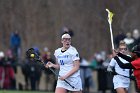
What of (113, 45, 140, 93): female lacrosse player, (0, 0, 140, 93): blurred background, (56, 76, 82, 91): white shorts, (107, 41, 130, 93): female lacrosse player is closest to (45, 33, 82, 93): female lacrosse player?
(56, 76, 82, 91): white shorts

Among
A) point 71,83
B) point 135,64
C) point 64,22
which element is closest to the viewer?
point 135,64

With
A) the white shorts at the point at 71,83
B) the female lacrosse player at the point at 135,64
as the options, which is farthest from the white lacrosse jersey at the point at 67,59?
the female lacrosse player at the point at 135,64

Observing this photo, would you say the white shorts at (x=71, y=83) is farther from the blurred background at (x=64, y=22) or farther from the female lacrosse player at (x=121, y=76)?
the blurred background at (x=64, y=22)

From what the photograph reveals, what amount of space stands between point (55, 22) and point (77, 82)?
29592mm

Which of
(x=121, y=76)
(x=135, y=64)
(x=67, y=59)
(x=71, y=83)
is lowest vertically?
(x=71, y=83)

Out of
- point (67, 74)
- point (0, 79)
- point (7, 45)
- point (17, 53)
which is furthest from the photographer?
point (7, 45)

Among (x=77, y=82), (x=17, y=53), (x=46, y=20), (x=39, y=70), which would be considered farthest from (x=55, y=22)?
(x=77, y=82)

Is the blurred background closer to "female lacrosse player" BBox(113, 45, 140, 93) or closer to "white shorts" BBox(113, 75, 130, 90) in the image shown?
"white shorts" BBox(113, 75, 130, 90)

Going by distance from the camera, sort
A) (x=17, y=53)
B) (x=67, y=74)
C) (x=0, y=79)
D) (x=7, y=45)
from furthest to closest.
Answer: (x=7, y=45) < (x=17, y=53) < (x=0, y=79) < (x=67, y=74)

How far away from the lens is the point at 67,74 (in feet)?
71.9

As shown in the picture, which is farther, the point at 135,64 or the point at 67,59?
the point at 67,59

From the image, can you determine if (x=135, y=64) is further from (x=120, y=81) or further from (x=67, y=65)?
(x=120, y=81)

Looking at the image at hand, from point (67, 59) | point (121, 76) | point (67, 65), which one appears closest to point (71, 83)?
point (67, 65)

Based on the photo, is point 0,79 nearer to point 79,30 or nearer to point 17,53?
point 17,53
